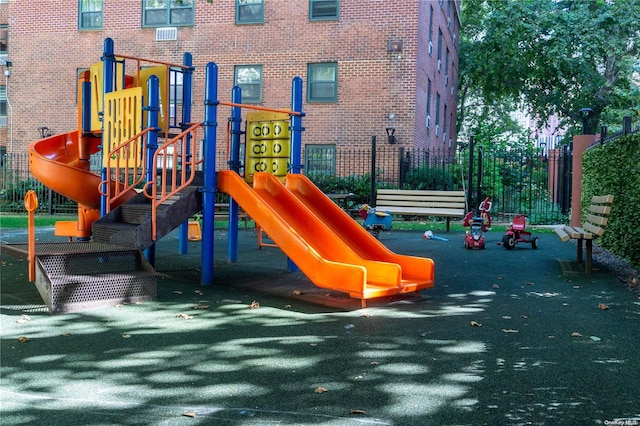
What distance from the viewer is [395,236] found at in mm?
14461

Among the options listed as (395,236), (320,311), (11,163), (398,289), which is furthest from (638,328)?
(11,163)

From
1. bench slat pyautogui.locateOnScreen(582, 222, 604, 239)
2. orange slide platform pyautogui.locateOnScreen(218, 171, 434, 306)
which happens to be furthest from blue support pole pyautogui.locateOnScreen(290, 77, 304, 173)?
bench slat pyautogui.locateOnScreen(582, 222, 604, 239)

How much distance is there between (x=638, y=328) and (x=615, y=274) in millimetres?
3436

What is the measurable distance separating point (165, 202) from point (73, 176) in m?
2.07

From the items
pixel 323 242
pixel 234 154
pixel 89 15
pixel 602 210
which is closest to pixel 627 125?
pixel 602 210

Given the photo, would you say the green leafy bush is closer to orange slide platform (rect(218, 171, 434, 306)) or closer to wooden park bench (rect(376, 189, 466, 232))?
orange slide platform (rect(218, 171, 434, 306))

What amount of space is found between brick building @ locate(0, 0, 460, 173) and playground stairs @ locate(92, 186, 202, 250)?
Result: 44.4 ft

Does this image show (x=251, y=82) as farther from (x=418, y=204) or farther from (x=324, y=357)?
(x=324, y=357)

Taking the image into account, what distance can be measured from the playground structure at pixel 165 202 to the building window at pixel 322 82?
11827 millimetres

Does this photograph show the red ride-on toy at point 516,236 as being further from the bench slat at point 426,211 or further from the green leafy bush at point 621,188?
the bench slat at point 426,211

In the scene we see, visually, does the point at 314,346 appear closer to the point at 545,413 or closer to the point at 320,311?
the point at 320,311

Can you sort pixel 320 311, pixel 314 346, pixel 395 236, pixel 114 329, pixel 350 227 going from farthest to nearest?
pixel 395 236 < pixel 350 227 < pixel 320 311 < pixel 114 329 < pixel 314 346

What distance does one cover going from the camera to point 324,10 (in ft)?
70.6

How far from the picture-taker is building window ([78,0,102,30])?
23516 mm
